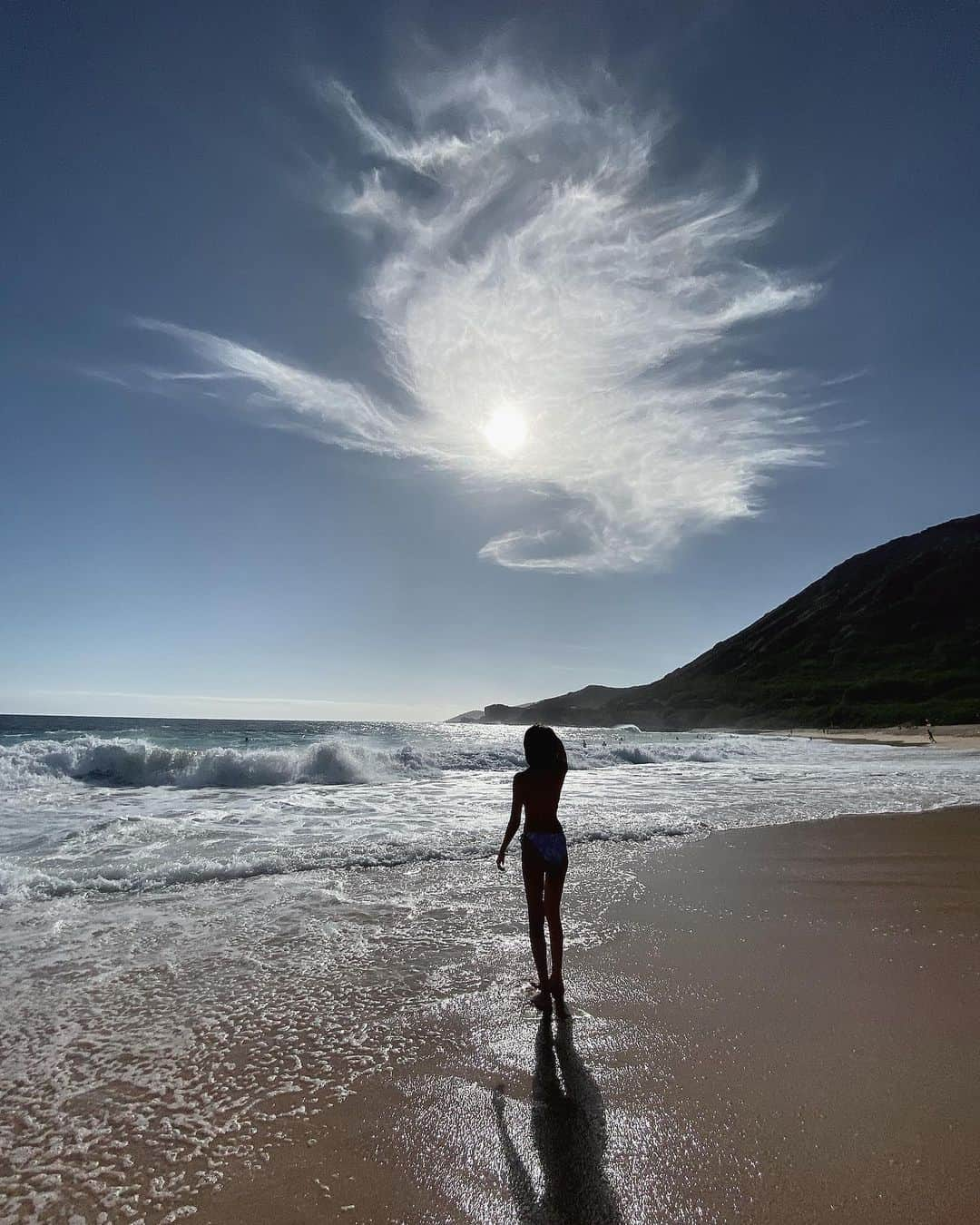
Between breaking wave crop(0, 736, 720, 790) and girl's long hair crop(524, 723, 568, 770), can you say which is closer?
girl's long hair crop(524, 723, 568, 770)

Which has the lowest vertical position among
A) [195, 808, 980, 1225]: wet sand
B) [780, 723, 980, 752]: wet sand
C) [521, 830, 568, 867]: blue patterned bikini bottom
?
[780, 723, 980, 752]: wet sand

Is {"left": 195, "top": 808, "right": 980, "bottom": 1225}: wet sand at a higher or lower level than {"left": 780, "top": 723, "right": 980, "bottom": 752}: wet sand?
higher

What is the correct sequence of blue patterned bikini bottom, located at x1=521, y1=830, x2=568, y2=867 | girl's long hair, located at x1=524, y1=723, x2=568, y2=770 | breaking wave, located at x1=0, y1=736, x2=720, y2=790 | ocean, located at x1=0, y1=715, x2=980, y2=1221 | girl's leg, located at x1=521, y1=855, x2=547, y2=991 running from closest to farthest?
ocean, located at x1=0, y1=715, x2=980, y2=1221, girl's leg, located at x1=521, y1=855, x2=547, y2=991, blue patterned bikini bottom, located at x1=521, y1=830, x2=568, y2=867, girl's long hair, located at x1=524, y1=723, x2=568, y2=770, breaking wave, located at x1=0, y1=736, x2=720, y2=790

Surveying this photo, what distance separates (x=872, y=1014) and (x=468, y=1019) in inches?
108

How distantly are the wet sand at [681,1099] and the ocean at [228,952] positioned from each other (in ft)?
0.98

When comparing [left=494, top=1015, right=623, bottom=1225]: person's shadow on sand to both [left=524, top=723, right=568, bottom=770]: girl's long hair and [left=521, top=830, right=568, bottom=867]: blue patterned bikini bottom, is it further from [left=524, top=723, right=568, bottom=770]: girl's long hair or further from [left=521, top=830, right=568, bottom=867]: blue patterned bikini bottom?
[left=524, top=723, right=568, bottom=770]: girl's long hair

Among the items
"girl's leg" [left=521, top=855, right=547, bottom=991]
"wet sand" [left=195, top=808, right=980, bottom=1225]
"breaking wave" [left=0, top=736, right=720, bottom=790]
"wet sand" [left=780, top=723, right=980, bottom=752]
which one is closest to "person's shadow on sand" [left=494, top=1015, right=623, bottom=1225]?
"wet sand" [left=195, top=808, right=980, bottom=1225]

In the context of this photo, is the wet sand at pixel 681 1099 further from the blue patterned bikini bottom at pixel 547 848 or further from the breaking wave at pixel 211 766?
the breaking wave at pixel 211 766

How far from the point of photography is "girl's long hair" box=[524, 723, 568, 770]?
5.20m

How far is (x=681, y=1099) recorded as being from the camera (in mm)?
3457

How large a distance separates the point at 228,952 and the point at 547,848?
120 inches

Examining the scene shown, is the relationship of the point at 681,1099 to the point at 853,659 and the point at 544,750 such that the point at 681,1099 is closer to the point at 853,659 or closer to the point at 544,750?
the point at 544,750

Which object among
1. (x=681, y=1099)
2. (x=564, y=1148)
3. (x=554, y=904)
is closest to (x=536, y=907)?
(x=554, y=904)

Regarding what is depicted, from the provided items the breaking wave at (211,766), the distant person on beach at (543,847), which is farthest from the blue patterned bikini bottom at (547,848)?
the breaking wave at (211,766)
